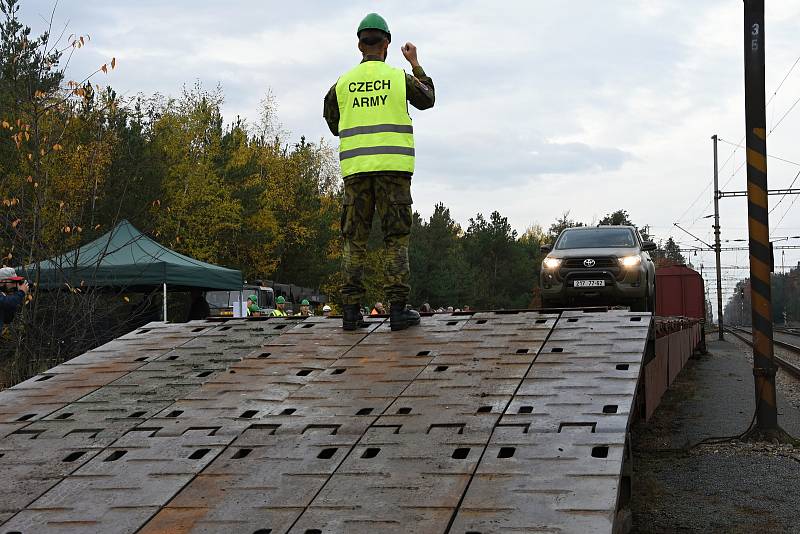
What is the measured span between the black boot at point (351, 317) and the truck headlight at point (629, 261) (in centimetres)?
586

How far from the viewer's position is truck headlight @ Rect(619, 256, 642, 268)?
39.5 ft

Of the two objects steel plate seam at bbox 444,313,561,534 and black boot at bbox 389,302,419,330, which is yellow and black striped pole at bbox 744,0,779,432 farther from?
black boot at bbox 389,302,419,330

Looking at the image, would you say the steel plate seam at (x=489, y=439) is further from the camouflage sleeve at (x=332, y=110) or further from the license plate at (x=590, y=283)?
the license plate at (x=590, y=283)

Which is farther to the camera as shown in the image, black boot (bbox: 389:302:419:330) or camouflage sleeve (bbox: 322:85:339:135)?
camouflage sleeve (bbox: 322:85:339:135)

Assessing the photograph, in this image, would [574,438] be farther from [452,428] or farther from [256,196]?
[256,196]

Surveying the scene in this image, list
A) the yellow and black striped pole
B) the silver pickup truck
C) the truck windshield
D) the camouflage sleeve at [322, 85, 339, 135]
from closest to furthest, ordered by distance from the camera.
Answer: the camouflage sleeve at [322, 85, 339, 135] → the yellow and black striped pole → the silver pickup truck → the truck windshield

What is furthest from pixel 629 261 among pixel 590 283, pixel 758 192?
pixel 758 192

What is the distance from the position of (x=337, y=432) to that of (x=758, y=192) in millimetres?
6544

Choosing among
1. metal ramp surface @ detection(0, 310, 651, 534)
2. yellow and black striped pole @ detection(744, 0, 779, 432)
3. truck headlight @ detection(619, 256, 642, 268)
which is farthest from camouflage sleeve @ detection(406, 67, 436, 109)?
truck headlight @ detection(619, 256, 642, 268)

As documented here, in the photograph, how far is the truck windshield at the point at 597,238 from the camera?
13.1 metres

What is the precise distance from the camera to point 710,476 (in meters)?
7.62

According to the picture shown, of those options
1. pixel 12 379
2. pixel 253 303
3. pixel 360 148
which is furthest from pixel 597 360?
pixel 253 303

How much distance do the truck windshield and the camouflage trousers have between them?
6463 millimetres

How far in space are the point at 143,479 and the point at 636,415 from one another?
4.85 m
